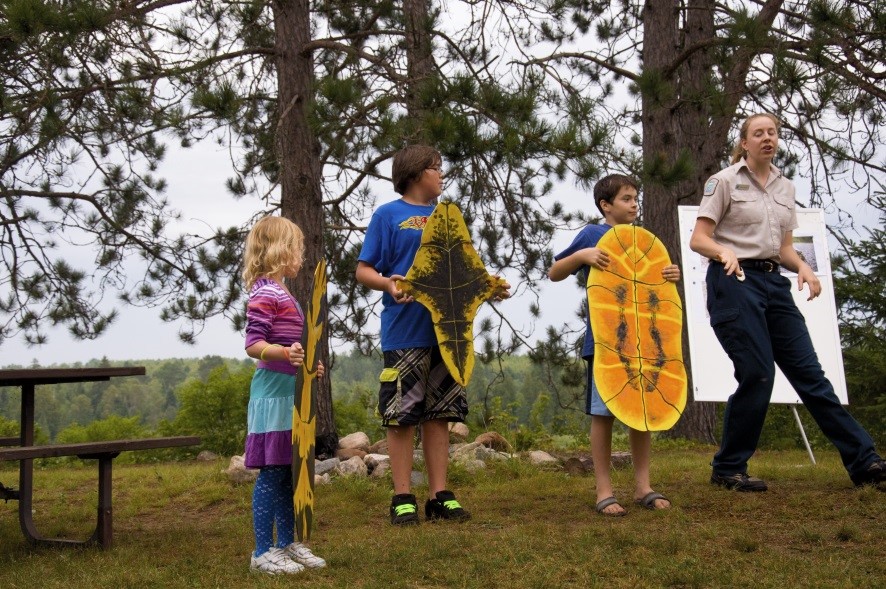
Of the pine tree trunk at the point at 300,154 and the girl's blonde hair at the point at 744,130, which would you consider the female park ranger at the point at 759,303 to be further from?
the pine tree trunk at the point at 300,154

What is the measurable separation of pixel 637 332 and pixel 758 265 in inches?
28.3

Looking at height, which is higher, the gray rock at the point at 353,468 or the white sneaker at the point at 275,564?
the gray rock at the point at 353,468

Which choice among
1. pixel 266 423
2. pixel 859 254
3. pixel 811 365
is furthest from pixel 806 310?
pixel 266 423

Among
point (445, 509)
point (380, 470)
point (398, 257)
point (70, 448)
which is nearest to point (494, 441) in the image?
point (380, 470)

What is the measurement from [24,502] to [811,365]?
387 centimetres

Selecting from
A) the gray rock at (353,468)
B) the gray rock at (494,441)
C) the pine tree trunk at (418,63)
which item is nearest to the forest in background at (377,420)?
the gray rock at (494,441)

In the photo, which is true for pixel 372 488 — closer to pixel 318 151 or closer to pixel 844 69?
pixel 318 151

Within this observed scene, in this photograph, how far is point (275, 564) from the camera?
3.52 metres

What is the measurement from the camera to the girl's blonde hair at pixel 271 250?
12.2 feet

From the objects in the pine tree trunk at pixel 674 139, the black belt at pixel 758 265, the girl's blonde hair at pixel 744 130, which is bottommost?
the black belt at pixel 758 265

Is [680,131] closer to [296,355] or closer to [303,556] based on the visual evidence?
[296,355]

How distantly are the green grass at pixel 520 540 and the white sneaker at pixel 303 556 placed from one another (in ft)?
0.21

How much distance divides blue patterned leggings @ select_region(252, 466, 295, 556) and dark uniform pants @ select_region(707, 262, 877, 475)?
7.30ft

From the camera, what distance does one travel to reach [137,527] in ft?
16.7
